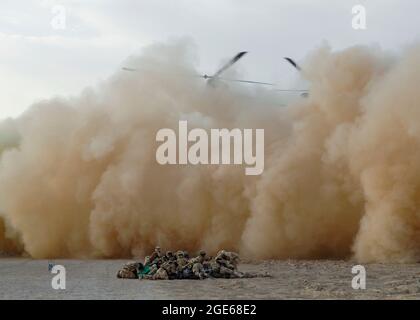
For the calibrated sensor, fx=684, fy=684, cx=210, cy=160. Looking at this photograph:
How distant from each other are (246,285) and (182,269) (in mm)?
2748

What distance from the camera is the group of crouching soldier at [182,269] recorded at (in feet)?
→ 62.5

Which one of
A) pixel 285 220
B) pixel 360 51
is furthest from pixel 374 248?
pixel 360 51

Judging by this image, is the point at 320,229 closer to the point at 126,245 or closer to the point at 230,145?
the point at 230,145

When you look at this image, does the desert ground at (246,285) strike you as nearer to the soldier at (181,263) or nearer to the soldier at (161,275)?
the soldier at (161,275)

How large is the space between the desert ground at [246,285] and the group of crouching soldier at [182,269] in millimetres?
618

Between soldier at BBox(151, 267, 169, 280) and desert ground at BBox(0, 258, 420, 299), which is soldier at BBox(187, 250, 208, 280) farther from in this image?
soldier at BBox(151, 267, 169, 280)

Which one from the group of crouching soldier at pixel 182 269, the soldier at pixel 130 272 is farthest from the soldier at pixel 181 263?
the soldier at pixel 130 272

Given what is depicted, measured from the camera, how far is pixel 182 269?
757 inches

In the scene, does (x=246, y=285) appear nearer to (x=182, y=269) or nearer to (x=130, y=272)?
(x=182, y=269)

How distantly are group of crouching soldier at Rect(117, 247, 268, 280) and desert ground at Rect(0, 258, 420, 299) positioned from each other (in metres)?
0.62

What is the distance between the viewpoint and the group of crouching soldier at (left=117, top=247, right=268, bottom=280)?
1906 cm

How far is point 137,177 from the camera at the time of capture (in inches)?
1184

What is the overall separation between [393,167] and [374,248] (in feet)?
9.08

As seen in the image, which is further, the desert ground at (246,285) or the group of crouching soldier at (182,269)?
the group of crouching soldier at (182,269)
